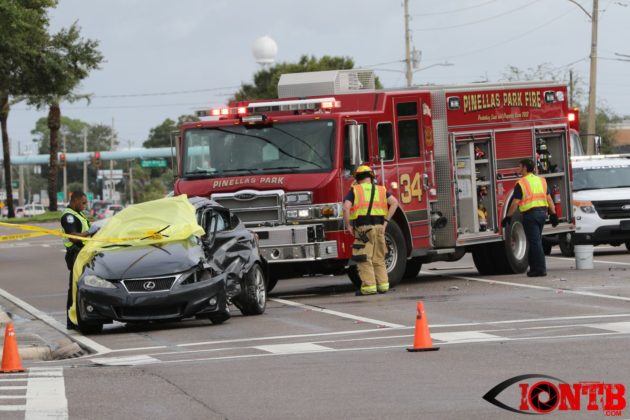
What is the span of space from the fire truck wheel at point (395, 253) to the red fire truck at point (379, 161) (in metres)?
0.02

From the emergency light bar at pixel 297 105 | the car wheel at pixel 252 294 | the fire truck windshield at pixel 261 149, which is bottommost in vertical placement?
the car wheel at pixel 252 294

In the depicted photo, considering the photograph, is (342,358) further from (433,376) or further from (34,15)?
(34,15)

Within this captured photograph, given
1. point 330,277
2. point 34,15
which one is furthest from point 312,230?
point 34,15

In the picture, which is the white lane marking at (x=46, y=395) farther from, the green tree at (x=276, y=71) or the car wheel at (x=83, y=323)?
the green tree at (x=276, y=71)

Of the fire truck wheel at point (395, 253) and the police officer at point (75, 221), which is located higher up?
the police officer at point (75, 221)

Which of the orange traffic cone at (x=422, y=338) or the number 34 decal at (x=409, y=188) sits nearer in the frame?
the orange traffic cone at (x=422, y=338)

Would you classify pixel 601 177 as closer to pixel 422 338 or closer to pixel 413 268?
pixel 413 268

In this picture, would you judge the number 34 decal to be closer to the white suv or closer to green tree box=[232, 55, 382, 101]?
the white suv

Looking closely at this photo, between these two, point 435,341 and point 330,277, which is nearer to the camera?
point 435,341

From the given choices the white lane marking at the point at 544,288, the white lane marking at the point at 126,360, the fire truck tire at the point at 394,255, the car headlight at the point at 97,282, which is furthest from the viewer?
the fire truck tire at the point at 394,255

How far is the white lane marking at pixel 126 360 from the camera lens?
44.4 feet

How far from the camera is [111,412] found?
10.4 metres

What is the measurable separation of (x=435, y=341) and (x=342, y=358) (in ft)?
4.69

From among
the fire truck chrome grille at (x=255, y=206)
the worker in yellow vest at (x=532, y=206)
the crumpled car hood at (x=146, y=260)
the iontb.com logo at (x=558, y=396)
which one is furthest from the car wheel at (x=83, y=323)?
the worker in yellow vest at (x=532, y=206)
